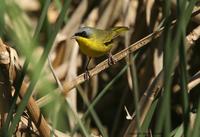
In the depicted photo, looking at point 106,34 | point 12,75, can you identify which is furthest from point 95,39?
point 12,75

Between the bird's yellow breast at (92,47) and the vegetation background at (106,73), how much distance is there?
0.53 ft

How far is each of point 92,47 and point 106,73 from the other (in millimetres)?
672

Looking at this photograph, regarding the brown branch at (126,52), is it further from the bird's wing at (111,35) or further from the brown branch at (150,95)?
the bird's wing at (111,35)

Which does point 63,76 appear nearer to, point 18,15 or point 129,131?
point 129,131

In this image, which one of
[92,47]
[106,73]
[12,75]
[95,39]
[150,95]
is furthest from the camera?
[106,73]

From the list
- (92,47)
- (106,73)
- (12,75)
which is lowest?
(106,73)

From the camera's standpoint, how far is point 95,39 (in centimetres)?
320

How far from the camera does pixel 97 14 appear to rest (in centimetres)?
353

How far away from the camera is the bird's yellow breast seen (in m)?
3.03

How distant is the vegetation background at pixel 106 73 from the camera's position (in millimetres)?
1459

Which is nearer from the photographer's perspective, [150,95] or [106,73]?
[150,95]

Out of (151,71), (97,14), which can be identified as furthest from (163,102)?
(97,14)

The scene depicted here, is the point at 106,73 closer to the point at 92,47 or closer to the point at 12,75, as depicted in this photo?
the point at 92,47

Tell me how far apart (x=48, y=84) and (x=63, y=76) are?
200cm
